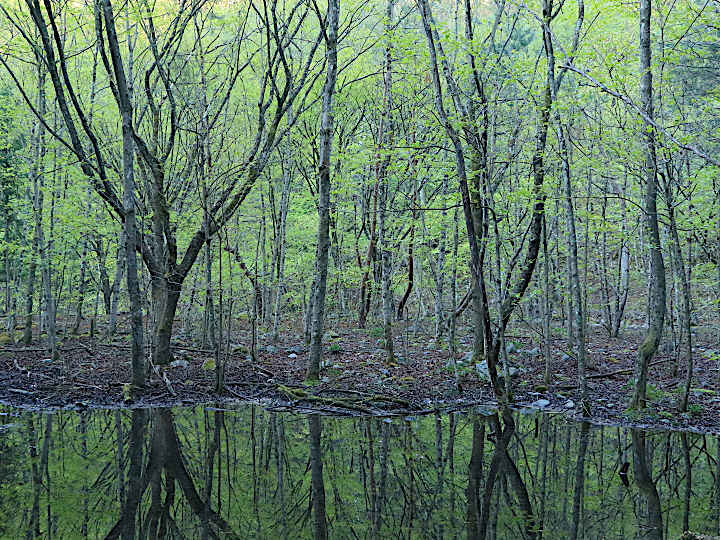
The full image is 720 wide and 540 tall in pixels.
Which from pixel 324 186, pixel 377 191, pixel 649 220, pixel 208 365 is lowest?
pixel 208 365

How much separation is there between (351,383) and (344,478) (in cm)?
519

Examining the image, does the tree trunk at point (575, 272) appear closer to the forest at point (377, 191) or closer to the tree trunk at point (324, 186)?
the forest at point (377, 191)

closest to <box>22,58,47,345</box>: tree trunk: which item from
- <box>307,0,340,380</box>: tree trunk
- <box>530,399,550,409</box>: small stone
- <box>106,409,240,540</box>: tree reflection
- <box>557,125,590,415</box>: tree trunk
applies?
<box>307,0,340,380</box>: tree trunk

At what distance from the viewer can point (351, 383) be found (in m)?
11.3

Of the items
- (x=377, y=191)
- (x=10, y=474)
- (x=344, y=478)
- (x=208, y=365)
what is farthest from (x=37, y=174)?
(x=344, y=478)

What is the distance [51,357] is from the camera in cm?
1366

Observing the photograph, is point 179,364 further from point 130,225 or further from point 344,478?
point 344,478

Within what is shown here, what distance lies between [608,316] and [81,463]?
761 inches

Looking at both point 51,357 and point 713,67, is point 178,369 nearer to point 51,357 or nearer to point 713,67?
point 51,357

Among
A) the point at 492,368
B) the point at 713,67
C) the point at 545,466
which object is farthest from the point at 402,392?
the point at 713,67

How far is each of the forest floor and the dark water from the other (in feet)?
2.64

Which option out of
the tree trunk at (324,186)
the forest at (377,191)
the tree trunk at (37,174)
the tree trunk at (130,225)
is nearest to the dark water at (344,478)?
the tree trunk at (130,225)

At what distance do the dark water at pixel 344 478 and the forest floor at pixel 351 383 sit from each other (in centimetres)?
80

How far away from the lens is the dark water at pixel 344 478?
4.71 meters
